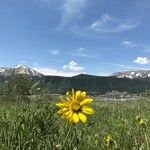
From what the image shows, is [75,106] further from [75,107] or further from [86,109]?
[86,109]

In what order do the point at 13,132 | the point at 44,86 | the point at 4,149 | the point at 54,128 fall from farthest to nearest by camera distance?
the point at 44,86, the point at 54,128, the point at 13,132, the point at 4,149

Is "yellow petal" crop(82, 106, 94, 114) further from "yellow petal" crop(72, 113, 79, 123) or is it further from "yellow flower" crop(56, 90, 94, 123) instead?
"yellow petal" crop(72, 113, 79, 123)

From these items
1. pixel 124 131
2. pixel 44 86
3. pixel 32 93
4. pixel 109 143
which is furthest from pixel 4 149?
pixel 44 86

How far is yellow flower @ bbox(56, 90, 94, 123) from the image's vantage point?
414 cm

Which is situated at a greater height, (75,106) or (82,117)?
(75,106)

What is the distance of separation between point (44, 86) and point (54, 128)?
365 inches

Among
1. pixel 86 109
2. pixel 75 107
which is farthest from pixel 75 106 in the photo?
pixel 86 109

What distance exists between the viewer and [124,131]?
9500mm

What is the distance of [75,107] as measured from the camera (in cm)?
428

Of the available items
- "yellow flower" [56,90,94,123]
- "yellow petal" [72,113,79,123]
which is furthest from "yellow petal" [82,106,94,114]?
"yellow petal" [72,113,79,123]

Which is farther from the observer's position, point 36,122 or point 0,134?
point 36,122

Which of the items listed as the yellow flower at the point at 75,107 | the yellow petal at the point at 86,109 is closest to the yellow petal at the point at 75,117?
the yellow flower at the point at 75,107

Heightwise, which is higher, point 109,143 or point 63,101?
point 63,101

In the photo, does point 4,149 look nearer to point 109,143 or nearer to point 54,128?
point 109,143
